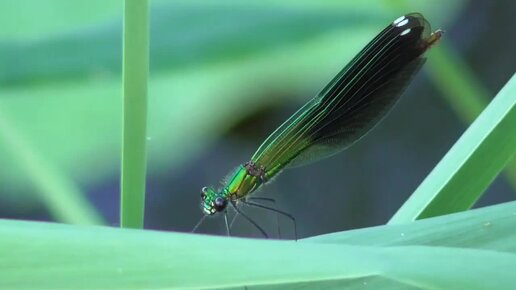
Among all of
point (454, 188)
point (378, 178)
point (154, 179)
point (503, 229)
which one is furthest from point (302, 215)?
point (503, 229)

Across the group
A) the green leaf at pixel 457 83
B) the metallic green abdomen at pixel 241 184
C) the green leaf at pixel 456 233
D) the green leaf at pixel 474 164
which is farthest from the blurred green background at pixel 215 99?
the green leaf at pixel 456 233

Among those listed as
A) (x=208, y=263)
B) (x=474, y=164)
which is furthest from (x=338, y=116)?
(x=208, y=263)

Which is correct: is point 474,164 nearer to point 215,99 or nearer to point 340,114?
point 340,114

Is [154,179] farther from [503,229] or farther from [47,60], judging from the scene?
[503,229]

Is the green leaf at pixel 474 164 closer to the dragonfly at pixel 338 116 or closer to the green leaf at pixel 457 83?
the dragonfly at pixel 338 116

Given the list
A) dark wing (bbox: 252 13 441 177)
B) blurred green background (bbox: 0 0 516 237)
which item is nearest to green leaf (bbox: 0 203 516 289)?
dark wing (bbox: 252 13 441 177)

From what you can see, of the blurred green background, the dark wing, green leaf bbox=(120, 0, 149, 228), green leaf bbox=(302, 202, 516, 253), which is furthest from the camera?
the blurred green background

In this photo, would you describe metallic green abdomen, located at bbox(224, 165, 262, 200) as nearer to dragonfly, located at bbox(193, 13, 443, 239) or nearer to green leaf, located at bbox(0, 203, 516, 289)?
dragonfly, located at bbox(193, 13, 443, 239)
